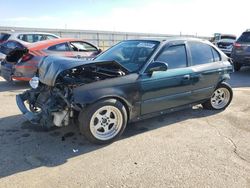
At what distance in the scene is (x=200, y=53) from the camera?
18.8ft

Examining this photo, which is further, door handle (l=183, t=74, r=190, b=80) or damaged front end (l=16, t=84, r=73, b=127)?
door handle (l=183, t=74, r=190, b=80)

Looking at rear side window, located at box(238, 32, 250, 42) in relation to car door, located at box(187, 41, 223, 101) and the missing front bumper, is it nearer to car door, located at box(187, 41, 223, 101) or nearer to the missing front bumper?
car door, located at box(187, 41, 223, 101)

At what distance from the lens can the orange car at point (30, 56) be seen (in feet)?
26.3

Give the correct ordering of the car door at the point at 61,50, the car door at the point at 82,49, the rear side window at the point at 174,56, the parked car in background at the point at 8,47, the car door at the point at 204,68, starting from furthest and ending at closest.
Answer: the parked car in background at the point at 8,47
the car door at the point at 82,49
the car door at the point at 61,50
the car door at the point at 204,68
the rear side window at the point at 174,56

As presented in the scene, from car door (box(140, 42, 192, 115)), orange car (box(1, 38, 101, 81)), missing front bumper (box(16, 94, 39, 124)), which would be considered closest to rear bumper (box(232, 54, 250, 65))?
orange car (box(1, 38, 101, 81))

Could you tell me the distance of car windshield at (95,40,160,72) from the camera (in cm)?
A: 495

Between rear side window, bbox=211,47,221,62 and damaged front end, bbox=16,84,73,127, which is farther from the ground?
rear side window, bbox=211,47,221,62

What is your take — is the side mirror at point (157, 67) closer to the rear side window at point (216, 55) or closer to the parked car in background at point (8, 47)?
the rear side window at point (216, 55)

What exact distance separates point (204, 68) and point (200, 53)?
316 millimetres

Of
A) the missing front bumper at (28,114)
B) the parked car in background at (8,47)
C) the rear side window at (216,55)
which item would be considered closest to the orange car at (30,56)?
the parked car in background at (8,47)

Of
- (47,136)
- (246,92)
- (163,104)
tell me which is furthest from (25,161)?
(246,92)

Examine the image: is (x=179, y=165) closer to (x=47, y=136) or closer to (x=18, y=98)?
(x=47, y=136)

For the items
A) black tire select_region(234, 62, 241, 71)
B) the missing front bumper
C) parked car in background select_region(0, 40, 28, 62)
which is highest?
parked car in background select_region(0, 40, 28, 62)

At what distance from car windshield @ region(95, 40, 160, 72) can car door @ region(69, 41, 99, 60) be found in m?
3.34
